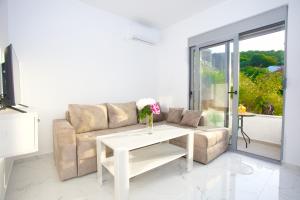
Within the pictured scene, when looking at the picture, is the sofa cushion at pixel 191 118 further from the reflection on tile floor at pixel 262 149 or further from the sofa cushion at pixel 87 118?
the sofa cushion at pixel 87 118

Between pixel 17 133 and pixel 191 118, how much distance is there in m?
2.40

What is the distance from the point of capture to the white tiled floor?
1.57 m

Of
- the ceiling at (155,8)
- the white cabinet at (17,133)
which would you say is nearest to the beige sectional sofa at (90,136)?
the white cabinet at (17,133)

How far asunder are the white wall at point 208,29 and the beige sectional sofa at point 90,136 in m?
0.81

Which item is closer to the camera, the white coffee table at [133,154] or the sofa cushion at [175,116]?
the white coffee table at [133,154]

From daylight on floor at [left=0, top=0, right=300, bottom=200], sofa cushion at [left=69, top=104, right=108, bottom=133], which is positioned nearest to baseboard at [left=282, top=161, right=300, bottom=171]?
daylight on floor at [left=0, top=0, right=300, bottom=200]

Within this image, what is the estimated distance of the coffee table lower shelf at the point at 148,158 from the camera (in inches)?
62.7

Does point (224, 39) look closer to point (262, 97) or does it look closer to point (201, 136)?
point (201, 136)

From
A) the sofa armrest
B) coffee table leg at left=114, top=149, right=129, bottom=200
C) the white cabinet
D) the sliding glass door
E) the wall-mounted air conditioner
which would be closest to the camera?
the white cabinet

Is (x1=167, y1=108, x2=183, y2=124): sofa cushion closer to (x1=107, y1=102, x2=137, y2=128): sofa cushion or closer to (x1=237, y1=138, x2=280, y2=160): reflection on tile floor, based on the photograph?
(x1=107, y1=102, x2=137, y2=128): sofa cushion

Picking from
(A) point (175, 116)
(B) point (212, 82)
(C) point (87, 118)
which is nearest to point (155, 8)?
(B) point (212, 82)

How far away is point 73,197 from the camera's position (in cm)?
155

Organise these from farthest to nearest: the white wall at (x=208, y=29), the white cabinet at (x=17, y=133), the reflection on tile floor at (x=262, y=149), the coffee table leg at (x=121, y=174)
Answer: the reflection on tile floor at (x=262, y=149)
the white wall at (x=208, y=29)
the coffee table leg at (x=121, y=174)
the white cabinet at (x=17, y=133)

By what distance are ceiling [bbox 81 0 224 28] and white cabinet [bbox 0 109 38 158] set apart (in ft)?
8.04
